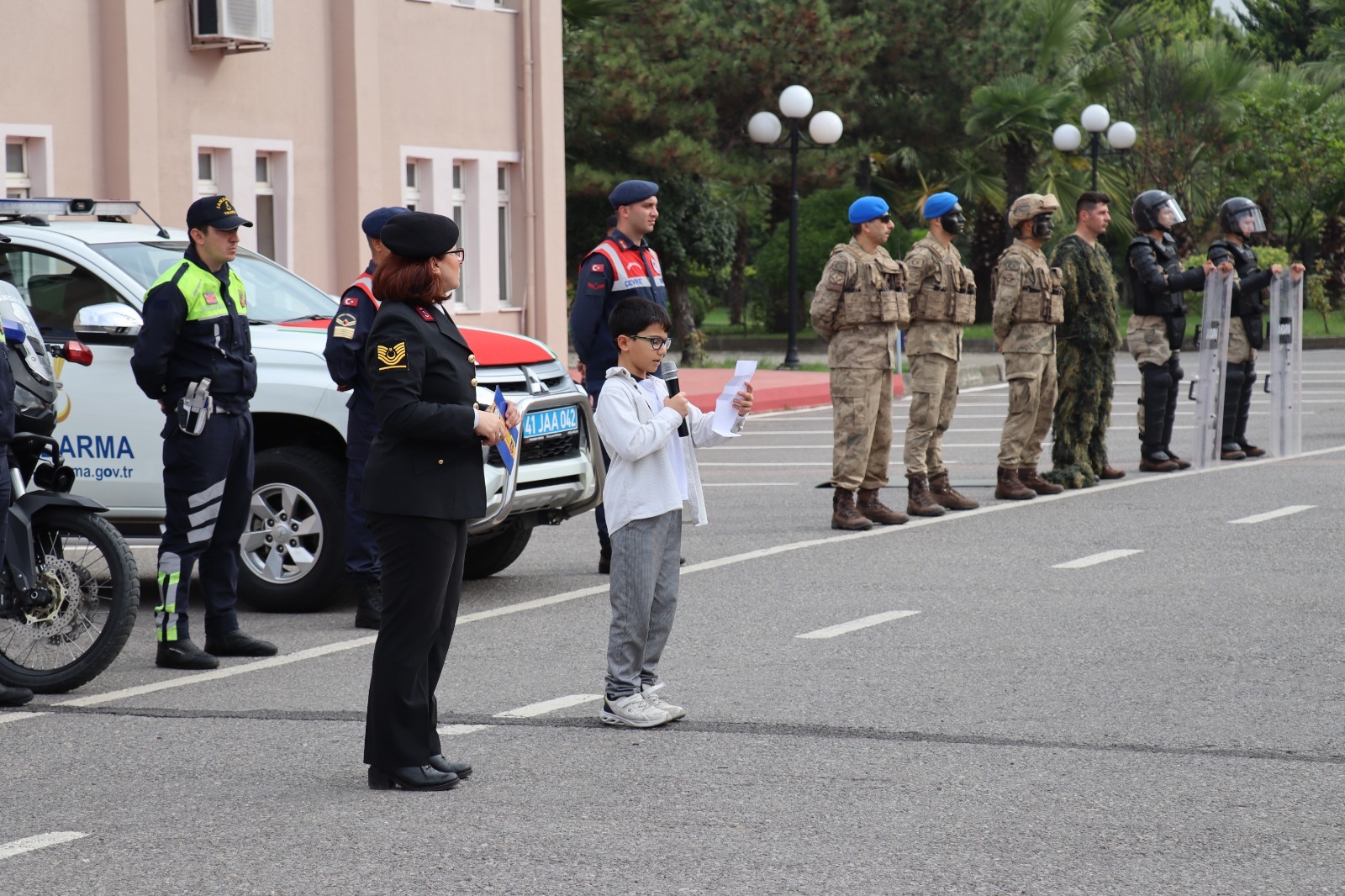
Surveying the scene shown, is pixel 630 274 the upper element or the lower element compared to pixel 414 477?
upper

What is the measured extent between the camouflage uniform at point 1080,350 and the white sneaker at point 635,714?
7.64m

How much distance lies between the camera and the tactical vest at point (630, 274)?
9.98 m

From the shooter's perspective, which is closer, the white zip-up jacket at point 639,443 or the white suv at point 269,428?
the white zip-up jacket at point 639,443

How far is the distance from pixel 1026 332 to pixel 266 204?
10.8m

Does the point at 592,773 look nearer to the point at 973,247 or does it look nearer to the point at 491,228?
the point at 491,228

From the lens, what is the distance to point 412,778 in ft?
19.1

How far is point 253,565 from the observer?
9.43 meters

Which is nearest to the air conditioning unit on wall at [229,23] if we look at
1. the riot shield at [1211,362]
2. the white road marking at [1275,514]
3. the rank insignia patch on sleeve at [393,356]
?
the riot shield at [1211,362]

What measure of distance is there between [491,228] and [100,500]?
15.4m

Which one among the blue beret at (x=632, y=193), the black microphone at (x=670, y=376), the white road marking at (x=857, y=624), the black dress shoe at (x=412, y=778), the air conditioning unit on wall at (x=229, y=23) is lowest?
the white road marking at (x=857, y=624)

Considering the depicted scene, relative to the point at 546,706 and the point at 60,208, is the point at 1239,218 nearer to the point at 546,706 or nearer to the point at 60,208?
the point at 60,208

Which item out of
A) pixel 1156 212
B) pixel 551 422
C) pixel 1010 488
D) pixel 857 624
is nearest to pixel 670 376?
pixel 551 422

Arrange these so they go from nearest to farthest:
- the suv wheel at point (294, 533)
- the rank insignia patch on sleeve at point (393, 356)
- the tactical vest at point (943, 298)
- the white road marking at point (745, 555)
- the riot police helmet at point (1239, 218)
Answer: the rank insignia patch on sleeve at point (393, 356), the white road marking at point (745, 555), the suv wheel at point (294, 533), the tactical vest at point (943, 298), the riot police helmet at point (1239, 218)

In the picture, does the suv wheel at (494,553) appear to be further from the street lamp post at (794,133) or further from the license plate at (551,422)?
the street lamp post at (794,133)
